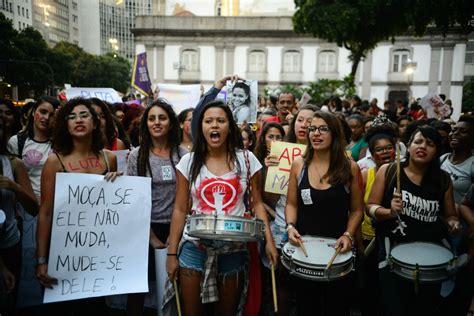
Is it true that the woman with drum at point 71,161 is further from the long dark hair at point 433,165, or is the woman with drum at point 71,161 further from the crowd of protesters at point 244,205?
the long dark hair at point 433,165

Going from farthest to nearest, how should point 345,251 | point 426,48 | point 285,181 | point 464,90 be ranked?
point 464,90 → point 426,48 → point 285,181 → point 345,251

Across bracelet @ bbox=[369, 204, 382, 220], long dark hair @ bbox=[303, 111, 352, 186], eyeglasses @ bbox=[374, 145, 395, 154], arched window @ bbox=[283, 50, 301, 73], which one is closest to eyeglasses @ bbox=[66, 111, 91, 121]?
long dark hair @ bbox=[303, 111, 352, 186]

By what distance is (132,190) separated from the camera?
2.96 metres

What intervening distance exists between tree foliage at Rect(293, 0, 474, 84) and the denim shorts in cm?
808

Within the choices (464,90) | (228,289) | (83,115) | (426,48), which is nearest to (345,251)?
(228,289)

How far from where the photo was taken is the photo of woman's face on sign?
5488 millimetres

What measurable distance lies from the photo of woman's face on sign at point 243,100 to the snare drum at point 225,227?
3.09m

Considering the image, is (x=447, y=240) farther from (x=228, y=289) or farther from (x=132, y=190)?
(x=132, y=190)

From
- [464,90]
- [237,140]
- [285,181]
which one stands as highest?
[464,90]

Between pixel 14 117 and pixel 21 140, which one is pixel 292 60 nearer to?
pixel 14 117

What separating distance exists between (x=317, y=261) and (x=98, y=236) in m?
1.60

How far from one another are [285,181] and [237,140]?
0.72 meters

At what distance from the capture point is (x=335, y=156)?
118 inches

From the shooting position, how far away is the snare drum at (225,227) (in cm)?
244
